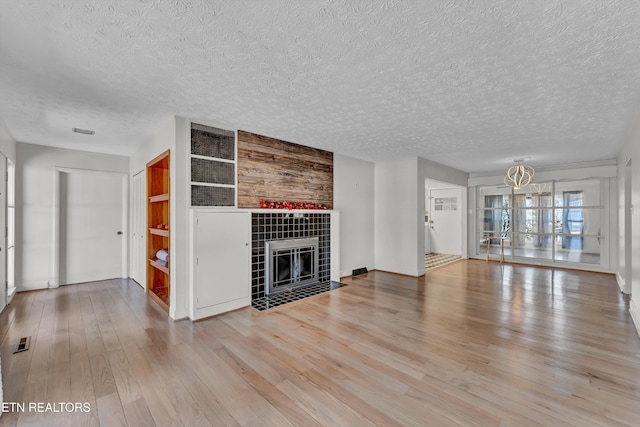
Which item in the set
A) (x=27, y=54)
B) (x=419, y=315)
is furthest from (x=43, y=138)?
(x=419, y=315)

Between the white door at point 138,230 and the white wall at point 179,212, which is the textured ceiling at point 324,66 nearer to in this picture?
the white wall at point 179,212

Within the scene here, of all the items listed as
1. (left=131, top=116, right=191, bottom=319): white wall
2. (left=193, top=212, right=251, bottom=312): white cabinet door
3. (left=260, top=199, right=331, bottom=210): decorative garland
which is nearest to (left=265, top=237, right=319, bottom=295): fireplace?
(left=193, top=212, right=251, bottom=312): white cabinet door

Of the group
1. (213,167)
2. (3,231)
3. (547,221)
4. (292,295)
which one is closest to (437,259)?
(547,221)

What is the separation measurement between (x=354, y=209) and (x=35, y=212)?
18.3ft

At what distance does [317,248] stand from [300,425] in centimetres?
335

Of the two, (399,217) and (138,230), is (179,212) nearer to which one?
(138,230)

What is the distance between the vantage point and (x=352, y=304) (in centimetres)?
403

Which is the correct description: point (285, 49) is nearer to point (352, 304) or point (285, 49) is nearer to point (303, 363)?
point (303, 363)

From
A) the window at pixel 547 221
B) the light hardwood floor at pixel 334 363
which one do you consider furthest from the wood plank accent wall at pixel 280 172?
the window at pixel 547 221

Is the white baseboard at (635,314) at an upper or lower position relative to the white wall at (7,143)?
lower

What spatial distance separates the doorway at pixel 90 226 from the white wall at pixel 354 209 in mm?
4276

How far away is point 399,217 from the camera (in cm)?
599

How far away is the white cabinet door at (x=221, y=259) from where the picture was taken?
3492 millimetres

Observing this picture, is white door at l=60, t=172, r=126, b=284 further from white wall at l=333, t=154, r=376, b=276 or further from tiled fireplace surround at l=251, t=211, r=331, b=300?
white wall at l=333, t=154, r=376, b=276
